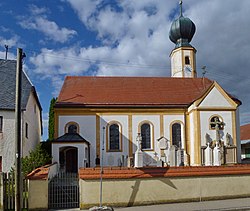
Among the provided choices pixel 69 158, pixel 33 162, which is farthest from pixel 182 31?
pixel 33 162

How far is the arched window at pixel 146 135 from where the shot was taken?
1053 inches

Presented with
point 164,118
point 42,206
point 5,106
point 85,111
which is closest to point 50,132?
A: point 85,111

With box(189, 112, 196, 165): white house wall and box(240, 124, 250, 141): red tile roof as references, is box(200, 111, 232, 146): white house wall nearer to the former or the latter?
box(189, 112, 196, 165): white house wall

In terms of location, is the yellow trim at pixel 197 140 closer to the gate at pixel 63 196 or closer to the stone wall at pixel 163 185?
the stone wall at pixel 163 185

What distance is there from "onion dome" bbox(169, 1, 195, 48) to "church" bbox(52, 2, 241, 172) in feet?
34.9

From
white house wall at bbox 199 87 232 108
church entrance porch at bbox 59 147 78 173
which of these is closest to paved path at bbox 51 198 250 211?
church entrance porch at bbox 59 147 78 173

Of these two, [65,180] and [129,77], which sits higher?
[129,77]

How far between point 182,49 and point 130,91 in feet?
38.3

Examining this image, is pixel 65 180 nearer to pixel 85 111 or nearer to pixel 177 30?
pixel 85 111

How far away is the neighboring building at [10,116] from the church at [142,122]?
2.45 meters

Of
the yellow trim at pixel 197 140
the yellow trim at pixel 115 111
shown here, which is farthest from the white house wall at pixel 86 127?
the yellow trim at pixel 197 140

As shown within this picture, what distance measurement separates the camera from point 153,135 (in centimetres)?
2664

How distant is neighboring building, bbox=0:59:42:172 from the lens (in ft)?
68.3

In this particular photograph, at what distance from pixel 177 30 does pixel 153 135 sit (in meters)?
16.7
